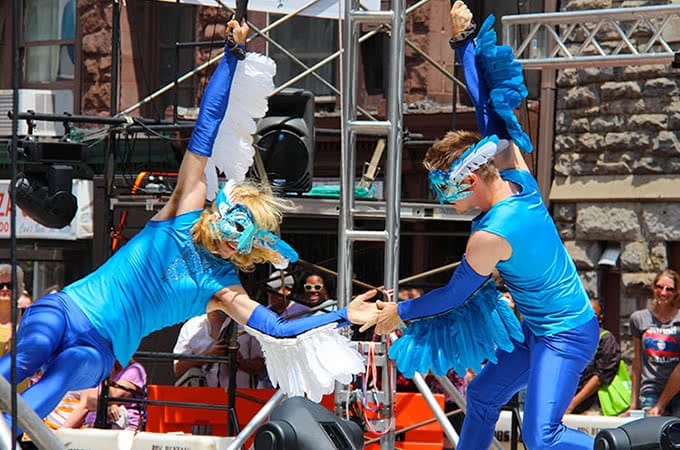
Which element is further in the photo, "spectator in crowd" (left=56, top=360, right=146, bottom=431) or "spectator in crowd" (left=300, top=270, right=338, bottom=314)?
"spectator in crowd" (left=300, top=270, right=338, bottom=314)

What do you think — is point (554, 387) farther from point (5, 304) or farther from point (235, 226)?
point (5, 304)

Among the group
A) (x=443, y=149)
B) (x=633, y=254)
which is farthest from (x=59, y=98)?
(x=443, y=149)

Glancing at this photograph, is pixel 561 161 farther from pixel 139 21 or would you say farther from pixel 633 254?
pixel 139 21

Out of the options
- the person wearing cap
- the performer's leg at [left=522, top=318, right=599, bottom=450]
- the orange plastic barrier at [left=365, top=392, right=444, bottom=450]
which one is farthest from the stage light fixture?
the performer's leg at [left=522, top=318, right=599, bottom=450]

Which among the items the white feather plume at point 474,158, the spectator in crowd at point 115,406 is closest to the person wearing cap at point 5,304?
the spectator in crowd at point 115,406

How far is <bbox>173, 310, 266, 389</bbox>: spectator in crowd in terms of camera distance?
24.0 feet

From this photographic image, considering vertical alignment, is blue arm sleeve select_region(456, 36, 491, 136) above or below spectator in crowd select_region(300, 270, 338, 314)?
above

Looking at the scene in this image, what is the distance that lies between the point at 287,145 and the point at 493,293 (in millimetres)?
2820

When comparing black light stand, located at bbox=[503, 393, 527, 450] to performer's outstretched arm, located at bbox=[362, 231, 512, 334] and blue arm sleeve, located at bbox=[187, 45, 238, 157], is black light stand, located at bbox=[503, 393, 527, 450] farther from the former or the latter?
blue arm sleeve, located at bbox=[187, 45, 238, 157]

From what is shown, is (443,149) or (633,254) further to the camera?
(633,254)

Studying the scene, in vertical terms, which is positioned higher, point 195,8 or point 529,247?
point 195,8

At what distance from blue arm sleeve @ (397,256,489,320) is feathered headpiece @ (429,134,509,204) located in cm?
28

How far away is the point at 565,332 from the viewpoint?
4.71m

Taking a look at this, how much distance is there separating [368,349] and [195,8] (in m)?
8.42
